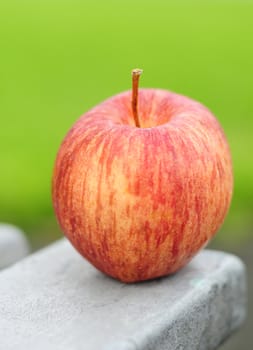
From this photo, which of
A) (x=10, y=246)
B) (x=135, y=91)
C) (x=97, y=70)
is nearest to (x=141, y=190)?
(x=135, y=91)

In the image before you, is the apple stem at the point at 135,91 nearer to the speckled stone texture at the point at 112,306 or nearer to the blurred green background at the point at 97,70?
the speckled stone texture at the point at 112,306

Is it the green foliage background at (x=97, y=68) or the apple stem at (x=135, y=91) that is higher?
the apple stem at (x=135, y=91)

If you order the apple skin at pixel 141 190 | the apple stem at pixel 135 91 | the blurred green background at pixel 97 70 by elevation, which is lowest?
the blurred green background at pixel 97 70

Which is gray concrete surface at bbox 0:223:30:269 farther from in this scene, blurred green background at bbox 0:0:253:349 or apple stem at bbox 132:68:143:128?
blurred green background at bbox 0:0:253:349

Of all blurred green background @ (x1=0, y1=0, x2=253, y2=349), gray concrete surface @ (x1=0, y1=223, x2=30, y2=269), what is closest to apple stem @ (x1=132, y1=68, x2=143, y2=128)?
gray concrete surface @ (x1=0, y1=223, x2=30, y2=269)

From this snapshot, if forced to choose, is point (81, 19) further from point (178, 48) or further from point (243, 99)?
point (243, 99)

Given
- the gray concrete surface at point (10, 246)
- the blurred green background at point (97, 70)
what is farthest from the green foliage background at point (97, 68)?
the gray concrete surface at point (10, 246)
